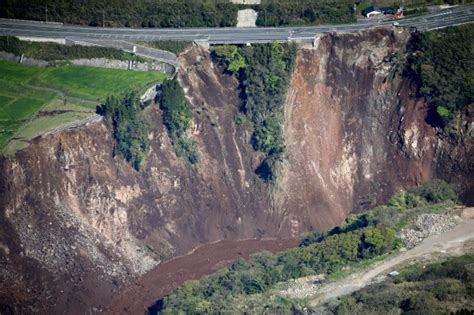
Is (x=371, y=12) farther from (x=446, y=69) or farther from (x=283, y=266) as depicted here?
(x=283, y=266)

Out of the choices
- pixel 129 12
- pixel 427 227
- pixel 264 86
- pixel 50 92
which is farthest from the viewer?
pixel 129 12

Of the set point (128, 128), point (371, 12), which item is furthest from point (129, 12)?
point (371, 12)

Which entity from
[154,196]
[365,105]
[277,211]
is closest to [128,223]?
[154,196]

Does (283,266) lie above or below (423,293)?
below

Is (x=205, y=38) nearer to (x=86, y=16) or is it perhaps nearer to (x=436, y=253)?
(x=86, y=16)

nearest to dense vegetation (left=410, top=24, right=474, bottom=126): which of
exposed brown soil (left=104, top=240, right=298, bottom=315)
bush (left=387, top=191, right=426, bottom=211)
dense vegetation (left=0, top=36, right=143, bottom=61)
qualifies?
bush (left=387, top=191, right=426, bottom=211)
